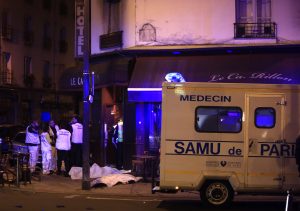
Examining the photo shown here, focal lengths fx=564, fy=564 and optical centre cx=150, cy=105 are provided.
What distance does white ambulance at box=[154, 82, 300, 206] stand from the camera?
12.1m

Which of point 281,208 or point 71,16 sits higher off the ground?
point 71,16

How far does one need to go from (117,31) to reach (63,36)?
34.9m

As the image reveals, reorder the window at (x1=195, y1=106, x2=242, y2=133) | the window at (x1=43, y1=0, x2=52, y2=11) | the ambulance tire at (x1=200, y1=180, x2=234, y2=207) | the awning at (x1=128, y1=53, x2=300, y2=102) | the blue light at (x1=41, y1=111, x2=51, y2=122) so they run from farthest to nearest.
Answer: the window at (x1=43, y1=0, x2=52, y2=11), the blue light at (x1=41, y1=111, x2=51, y2=122), the awning at (x1=128, y1=53, x2=300, y2=102), the ambulance tire at (x1=200, y1=180, x2=234, y2=207), the window at (x1=195, y1=106, x2=242, y2=133)

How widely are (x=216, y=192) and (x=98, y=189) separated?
14.8 feet

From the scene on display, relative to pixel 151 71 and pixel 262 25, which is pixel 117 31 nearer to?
pixel 151 71

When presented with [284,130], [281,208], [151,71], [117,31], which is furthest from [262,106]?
[117,31]

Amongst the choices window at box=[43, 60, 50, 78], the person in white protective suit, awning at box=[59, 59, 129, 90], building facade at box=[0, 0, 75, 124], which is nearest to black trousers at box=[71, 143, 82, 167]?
the person in white protective suit

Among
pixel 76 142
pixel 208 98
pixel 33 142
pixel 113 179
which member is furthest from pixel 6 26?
pixel 208 98

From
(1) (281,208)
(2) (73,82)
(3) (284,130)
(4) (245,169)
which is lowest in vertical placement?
(1) (281,208)

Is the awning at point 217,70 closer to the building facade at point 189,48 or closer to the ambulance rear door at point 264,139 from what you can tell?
the building facade at point 189,48

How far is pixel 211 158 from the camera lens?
1222cm

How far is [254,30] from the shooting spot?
62.9 ft

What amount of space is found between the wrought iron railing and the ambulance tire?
8006 millimetres

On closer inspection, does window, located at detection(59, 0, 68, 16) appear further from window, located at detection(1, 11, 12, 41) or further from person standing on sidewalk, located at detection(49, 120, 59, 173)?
person standing on sidewalk, located at detection(49, 120, 59, 173)
